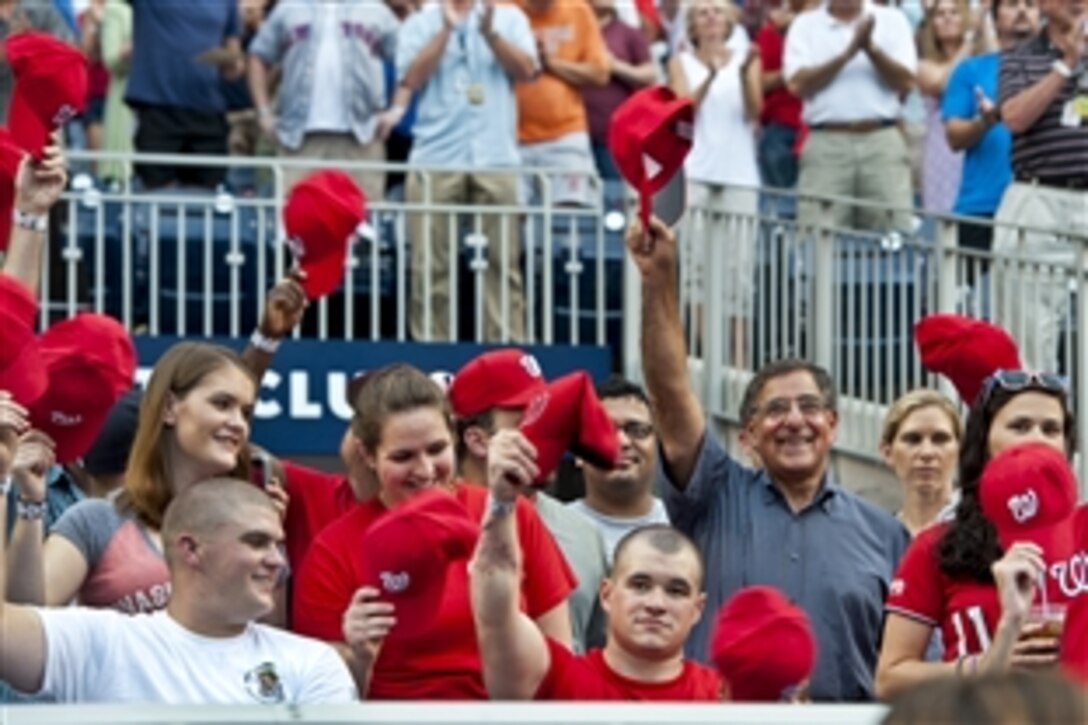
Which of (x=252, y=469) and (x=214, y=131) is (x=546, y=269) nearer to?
(x=214, y=131)

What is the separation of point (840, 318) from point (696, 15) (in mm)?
1980

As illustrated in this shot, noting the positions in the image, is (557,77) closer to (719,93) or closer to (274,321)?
(719,93)

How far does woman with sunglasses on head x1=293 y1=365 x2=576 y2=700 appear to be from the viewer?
23.1ft

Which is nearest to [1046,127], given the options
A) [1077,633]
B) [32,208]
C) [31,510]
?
[32,208]

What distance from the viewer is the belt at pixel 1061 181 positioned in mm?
12945

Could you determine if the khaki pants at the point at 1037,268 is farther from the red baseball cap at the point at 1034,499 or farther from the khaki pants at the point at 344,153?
the red baseball cap at the point at 1034,499

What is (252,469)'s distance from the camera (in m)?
7.73

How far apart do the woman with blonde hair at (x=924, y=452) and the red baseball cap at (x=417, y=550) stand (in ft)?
11.1

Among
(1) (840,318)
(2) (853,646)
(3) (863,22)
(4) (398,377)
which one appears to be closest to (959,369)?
(2) (853,646)

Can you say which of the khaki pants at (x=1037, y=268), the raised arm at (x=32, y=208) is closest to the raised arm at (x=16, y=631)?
the raised arm at (x=32, y=208)

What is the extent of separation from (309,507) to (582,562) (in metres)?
0.70

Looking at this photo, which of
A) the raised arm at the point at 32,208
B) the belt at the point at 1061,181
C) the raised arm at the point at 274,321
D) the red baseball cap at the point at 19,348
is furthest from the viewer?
the belt at the point at 1061,181

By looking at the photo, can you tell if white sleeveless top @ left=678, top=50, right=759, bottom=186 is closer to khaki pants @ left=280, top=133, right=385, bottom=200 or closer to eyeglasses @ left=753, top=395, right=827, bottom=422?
khaki pants @ left=280, top=133, right=385, bottom=200

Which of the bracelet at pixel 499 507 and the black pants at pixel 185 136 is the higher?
the black pants at pixel 185 136
